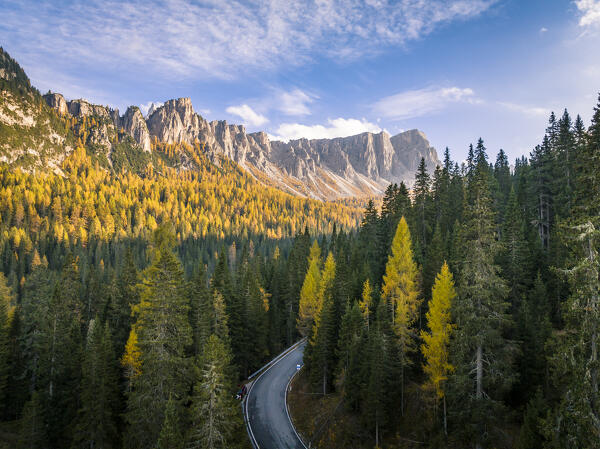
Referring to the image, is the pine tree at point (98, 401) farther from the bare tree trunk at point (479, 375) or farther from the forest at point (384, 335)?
the bare tree trunk at point (479, 375)

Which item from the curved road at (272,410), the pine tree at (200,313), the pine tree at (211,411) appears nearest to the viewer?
the pine tree at (211,411)

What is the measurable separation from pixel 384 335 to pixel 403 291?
443 cm

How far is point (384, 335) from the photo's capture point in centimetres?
2806

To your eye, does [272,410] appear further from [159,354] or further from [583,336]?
[583,336]

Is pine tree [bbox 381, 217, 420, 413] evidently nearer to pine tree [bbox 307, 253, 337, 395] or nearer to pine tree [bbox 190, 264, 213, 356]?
pine tree [bbox 307, 253, 337, 395]

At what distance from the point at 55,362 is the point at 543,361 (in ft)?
143

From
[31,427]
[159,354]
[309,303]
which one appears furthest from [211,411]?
[309,303]

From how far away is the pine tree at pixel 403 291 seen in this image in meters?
28.5

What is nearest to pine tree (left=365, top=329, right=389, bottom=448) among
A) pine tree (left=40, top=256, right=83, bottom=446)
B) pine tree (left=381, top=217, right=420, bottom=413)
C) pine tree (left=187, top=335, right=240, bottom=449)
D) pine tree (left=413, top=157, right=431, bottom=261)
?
pine tree (left=381, top=217, right=420, bottom=413)

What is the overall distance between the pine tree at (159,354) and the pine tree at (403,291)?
17.6 meters

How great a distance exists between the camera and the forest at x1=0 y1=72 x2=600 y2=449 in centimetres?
1595

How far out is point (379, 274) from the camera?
44.0m

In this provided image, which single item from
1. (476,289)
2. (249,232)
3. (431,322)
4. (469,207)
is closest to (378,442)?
(431,322)

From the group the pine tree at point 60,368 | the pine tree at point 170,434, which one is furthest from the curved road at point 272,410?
the pine tree at point 60,368
